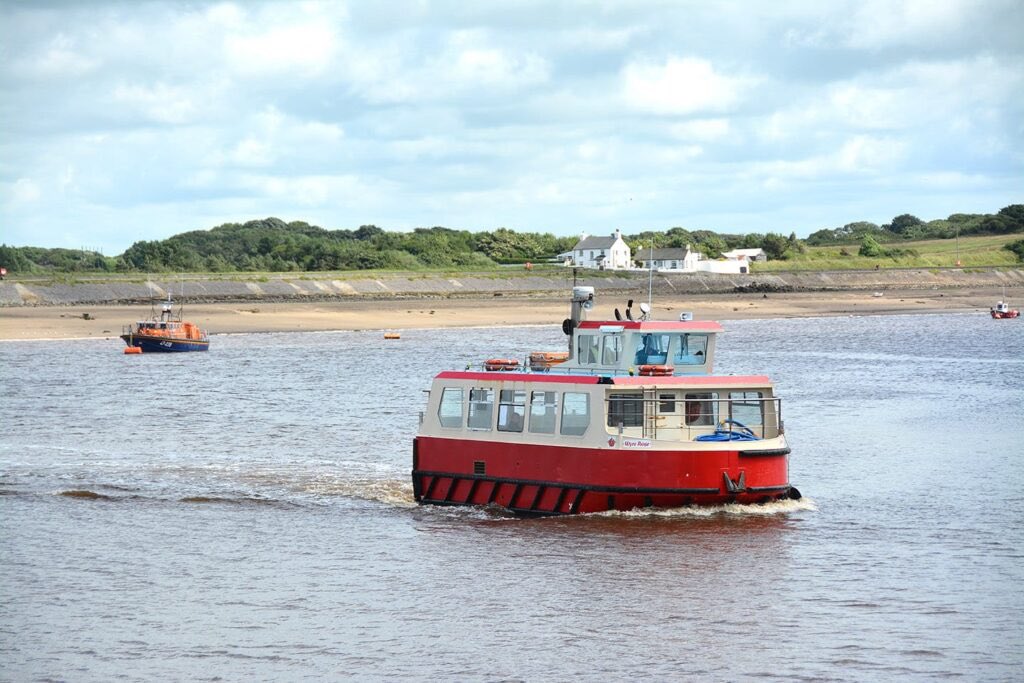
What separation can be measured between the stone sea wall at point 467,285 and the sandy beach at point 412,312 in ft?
13.0

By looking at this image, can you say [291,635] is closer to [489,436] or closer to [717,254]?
[489,436]

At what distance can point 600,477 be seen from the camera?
28906mm

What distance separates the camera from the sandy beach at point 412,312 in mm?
99688

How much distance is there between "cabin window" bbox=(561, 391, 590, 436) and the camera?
29.3m

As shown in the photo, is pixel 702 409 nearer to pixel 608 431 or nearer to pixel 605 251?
pixel 608 431

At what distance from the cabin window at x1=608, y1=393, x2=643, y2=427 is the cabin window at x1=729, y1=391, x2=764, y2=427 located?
2.09m

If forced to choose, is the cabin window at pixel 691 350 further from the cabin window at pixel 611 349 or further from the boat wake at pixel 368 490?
the boat wake at pixel 368 490

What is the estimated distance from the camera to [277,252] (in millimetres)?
164500

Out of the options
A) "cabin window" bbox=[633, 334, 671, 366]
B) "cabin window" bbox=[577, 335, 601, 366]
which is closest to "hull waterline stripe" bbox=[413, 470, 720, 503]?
"cabin window" bbox=[577, 335, 601, 366]

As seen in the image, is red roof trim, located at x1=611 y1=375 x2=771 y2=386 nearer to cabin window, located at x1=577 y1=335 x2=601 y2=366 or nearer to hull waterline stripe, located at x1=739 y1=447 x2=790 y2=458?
hull waterline stripe, located at x1=739 y1=447 x2=790 y2=458

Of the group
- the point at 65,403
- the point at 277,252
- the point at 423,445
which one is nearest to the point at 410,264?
the point at 277,252

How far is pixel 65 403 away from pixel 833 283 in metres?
115

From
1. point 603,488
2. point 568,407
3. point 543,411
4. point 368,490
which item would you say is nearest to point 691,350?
point 568,407

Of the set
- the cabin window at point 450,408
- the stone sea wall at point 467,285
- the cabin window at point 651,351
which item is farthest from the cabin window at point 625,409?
the stone sea wall at point 467,285
